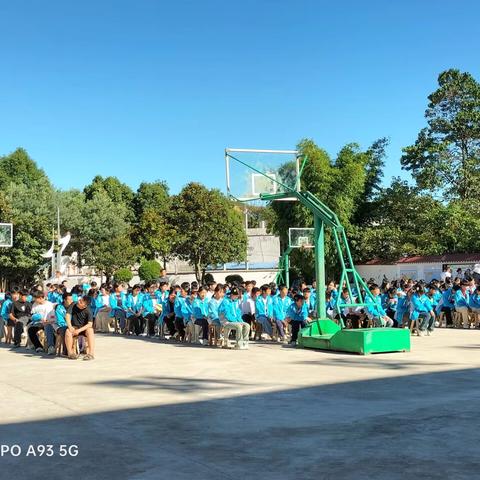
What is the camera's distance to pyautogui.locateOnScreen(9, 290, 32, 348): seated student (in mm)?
16594

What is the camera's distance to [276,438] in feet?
22.4

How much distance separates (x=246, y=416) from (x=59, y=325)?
750 cm

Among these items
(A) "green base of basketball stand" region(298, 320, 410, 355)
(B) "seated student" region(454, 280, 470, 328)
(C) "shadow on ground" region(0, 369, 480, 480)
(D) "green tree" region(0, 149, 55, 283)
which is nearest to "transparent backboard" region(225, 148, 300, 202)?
(A) "green base of basketball stand" region(298, 320, 410, 355)

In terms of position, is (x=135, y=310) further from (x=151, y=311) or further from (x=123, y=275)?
(x=123, y=275)

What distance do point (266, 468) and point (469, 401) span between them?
153 inches

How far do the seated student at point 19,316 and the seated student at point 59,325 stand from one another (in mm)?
1938

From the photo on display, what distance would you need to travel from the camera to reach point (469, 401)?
336 inches

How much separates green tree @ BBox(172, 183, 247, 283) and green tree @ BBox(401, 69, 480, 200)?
1294cm

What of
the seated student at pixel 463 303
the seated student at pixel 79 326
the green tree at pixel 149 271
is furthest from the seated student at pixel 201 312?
the green tree at pixel 149 271

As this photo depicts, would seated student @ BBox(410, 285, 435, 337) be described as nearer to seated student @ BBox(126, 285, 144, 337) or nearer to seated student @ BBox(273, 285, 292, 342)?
seated student @ BBox(273, 285, 292, 342)

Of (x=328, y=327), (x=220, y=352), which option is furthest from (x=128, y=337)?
(x=328, y=327)

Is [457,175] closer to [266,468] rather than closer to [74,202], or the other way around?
[74,202]

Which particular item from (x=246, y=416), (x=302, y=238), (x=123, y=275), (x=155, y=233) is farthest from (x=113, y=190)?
(x=246, y=416)

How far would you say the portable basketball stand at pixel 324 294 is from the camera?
13.8 m
